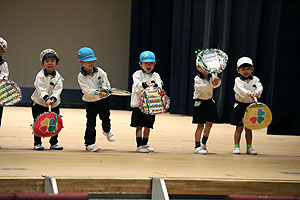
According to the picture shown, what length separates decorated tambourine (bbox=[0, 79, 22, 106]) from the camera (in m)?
5.19

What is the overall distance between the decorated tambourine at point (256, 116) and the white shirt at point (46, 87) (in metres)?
1.72

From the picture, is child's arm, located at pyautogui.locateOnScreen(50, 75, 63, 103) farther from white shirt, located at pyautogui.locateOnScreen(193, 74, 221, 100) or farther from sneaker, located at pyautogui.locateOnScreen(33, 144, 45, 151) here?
white shirt, located at pyautogui.locateOnScreen(193, 74, 221, 100)

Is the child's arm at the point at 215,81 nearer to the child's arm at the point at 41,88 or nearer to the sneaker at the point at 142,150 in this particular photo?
the sneaker at the point at 142,150

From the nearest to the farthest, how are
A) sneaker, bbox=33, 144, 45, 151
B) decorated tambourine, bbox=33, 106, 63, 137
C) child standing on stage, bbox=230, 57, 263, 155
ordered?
1. decorated tambourine, bbox=33, 106, 63, 137
2. sneaker, bbox=33, 144, 45, 151
3. child standing on stage, bbox=230, 57, 263, 155

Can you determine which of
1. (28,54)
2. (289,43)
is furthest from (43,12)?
(289,43)

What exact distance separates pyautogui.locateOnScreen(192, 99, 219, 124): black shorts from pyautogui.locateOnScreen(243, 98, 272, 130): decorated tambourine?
0.33 meters

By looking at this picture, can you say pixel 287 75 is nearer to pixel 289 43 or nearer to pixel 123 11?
pixel 289 43

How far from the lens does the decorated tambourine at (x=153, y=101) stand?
5.21m

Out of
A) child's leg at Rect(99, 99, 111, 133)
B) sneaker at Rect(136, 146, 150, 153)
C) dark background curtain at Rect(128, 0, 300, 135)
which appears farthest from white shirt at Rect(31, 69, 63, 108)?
dark background curtain at Rect(128, 0, 300, 135)

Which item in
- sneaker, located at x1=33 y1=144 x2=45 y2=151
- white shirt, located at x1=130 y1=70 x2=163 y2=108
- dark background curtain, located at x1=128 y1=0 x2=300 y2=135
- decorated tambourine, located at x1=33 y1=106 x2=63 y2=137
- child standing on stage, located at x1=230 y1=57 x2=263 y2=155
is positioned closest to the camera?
decorated tambourine, located at x1=33 y1=106 x2=63 y2=137

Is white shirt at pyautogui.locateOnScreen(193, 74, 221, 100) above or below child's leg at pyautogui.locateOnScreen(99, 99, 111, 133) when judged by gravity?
above

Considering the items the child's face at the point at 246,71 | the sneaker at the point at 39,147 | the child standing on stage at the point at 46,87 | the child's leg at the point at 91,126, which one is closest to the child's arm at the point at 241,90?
the child's face at the point at 246,71

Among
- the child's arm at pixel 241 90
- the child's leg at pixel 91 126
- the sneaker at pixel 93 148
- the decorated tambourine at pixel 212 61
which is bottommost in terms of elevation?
the sneaker at pixel 93 148

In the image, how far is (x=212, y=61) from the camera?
535 centimetres
